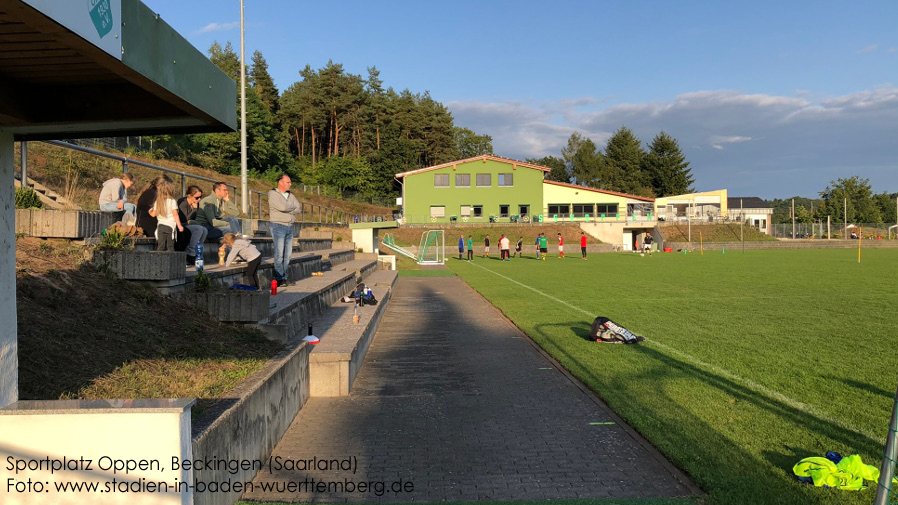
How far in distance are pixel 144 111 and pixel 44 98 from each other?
0.60 meters

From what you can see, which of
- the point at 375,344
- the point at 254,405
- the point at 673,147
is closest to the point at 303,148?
the point at 673,147

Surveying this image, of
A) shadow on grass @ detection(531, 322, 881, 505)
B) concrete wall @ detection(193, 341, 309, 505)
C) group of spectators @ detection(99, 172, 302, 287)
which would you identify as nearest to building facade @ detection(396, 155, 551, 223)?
group of spectators @ detection(99, 172, 302, 287)

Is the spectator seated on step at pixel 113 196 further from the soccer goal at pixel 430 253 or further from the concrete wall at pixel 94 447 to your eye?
the soccer goal at pixel 430 253

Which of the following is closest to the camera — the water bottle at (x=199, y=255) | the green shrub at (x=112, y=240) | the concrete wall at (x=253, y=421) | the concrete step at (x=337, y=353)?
the concrete wall at (x=253, y=421)

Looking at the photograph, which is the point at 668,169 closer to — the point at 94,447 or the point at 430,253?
the point at 430,253

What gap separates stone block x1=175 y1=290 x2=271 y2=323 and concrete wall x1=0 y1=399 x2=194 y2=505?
142 inches

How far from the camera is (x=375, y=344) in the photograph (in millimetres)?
10766

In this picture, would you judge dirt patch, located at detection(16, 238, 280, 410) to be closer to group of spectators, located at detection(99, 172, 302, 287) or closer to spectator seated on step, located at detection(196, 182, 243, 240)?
group of spectators, located at detection(99, 172, 302, 287)

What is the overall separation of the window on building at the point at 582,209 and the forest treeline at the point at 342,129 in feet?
82.5

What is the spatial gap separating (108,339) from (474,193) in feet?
219

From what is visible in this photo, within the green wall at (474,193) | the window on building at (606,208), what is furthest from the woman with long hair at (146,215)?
the window on building at (606,208)

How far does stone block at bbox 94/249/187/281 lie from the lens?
250 inches

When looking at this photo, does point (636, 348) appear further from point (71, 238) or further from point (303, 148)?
point (303, 148)

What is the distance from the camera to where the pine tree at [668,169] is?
104m
